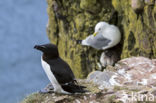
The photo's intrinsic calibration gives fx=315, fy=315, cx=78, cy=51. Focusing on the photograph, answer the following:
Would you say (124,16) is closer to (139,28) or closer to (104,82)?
(139,28)

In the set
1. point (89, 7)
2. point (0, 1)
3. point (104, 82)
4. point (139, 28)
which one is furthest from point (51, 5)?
point (0, 1)

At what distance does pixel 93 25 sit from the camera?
8000 millimetres

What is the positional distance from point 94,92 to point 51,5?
5714 millimetres

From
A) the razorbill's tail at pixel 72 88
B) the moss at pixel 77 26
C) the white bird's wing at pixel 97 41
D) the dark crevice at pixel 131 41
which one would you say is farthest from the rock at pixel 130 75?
the moss at pixel 77 26

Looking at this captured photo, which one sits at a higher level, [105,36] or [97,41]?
[105,36]

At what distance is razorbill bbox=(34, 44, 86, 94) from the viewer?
3.61m

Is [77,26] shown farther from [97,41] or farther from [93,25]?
[97,41]

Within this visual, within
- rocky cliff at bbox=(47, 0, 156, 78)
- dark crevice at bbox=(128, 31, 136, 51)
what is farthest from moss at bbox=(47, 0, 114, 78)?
dark crevice at bbox=(128, 31, 136, 51)

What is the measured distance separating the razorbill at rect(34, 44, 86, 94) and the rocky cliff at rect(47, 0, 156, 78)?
2.30 metres

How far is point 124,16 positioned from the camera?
6898mm

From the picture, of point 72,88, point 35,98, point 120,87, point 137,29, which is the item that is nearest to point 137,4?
point 137,29

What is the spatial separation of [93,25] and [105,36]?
2.63 feet

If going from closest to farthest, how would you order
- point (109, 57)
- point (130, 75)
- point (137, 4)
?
point (130, 75) < point (137, 4) < point (109, 57)

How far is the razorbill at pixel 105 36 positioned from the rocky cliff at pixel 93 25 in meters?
0.17
